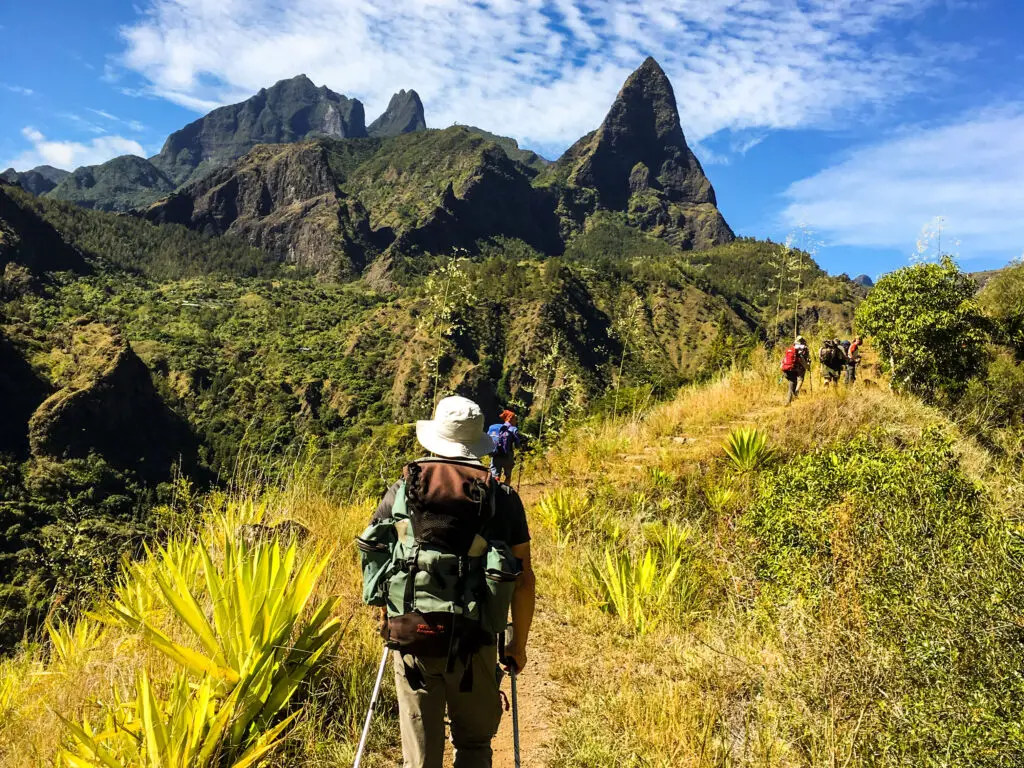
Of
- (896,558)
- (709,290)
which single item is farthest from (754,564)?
(709,290)

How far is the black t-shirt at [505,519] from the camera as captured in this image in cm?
218

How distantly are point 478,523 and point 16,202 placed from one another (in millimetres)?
149253

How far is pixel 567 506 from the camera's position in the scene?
6.37 m

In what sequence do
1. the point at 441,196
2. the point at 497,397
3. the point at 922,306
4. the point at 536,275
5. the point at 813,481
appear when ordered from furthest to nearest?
1. the point at 441,196
2. the point at 536,275
3. the point at 497,397
4. the point at 922,306
5. the point at 813,481

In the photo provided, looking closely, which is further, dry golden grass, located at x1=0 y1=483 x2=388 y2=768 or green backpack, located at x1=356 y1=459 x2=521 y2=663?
dry golden grass, located at x1=0 y1=483 x2=388 y2=768

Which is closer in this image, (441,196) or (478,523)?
(478,523)

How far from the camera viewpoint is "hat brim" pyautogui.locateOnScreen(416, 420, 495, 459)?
2.27 meters

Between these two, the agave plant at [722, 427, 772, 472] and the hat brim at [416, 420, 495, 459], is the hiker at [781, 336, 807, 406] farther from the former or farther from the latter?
the hat brim at [416, 420, 495, 459]

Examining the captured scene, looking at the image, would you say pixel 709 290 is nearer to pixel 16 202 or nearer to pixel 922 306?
pixel 922 306

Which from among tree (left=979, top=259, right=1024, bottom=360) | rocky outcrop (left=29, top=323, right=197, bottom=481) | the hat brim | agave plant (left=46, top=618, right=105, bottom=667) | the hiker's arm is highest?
tree (left=979, top=259, right=1024, bottom=360)

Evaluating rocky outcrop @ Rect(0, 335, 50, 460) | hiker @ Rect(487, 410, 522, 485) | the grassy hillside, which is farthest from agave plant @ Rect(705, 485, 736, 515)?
rocky outcrop @ Rect(0, 335, 50, 460)

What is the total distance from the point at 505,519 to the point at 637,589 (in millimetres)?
2431

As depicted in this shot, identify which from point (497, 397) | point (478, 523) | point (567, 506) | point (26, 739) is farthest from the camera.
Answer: point (497, 397)

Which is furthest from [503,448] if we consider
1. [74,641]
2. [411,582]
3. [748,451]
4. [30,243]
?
[30,243]
